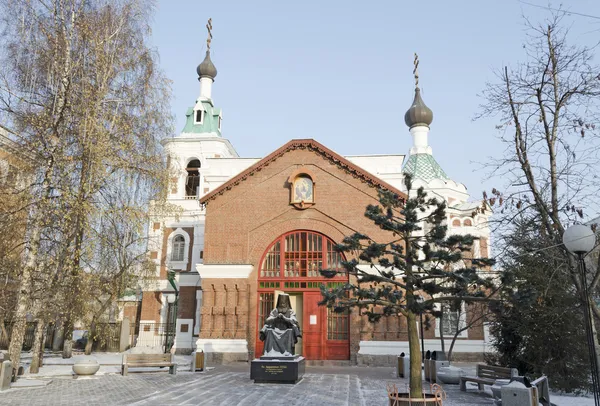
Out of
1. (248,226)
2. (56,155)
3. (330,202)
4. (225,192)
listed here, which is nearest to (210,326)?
(248,226)

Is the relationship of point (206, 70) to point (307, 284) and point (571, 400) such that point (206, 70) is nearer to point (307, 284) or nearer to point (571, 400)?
point (307, 284)

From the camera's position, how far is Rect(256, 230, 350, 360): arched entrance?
74.8ft

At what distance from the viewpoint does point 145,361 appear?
1758 cm

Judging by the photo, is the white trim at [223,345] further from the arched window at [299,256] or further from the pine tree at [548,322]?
the pine tree at [548,322]

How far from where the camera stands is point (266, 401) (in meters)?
12.0

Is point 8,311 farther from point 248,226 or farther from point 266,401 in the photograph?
point 248,226

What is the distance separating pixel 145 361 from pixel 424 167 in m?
26.2

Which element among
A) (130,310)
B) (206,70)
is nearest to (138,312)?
(130,310)

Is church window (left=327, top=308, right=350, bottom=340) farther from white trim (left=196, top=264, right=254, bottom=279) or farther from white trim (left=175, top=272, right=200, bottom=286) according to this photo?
white trim (left=175, top=272, right=200, bottom=286)

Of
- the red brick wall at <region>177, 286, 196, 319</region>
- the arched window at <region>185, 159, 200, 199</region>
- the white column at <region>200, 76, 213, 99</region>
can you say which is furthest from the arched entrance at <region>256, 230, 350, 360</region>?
the white column at <region>200, 76, 213, 99</region>

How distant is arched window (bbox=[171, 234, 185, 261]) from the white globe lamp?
87.1 ft

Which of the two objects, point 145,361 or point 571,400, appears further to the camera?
point 145,361

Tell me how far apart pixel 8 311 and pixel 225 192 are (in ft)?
39.2

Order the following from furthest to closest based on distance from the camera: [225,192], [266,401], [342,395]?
[225,192], [342,395], [266,401]
